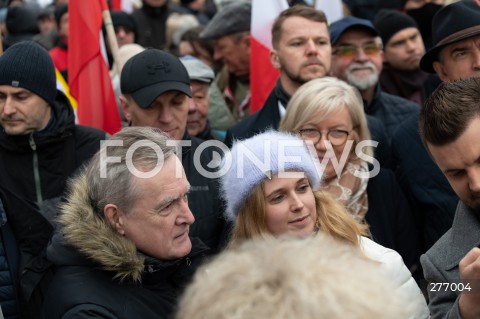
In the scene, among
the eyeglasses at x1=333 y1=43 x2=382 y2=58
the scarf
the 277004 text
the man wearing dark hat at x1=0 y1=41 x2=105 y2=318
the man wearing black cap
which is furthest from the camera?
the eyeglasses at x1=333 y1=43 x2=382 y2=58

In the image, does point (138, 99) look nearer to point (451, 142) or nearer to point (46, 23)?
point (451, 142)

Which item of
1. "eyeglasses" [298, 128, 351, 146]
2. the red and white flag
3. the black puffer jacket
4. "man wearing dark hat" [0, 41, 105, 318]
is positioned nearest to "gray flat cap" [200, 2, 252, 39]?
the red and white flag

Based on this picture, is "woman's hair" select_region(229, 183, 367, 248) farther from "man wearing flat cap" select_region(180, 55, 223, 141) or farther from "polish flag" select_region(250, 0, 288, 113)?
"polish flag" select_region(250, 0, 288, 113)

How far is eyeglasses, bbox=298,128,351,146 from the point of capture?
472 cm

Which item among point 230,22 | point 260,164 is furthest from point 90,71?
point 260,164

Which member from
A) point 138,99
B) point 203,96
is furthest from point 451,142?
point 203,96

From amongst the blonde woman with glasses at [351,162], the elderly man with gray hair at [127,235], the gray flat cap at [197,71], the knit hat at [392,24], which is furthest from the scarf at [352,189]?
the knit hat at [392,24]

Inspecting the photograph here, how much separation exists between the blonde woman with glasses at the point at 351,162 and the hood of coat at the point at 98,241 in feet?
5.22

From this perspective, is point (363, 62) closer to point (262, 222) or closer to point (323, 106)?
point (323, 106)

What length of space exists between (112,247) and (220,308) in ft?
4.64

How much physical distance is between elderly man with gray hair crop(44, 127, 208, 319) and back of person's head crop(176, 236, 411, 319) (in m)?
1.11

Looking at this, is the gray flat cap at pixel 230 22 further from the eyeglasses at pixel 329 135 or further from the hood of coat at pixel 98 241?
the hood of coat at pixel 98 241

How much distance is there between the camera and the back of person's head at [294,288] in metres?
1.99

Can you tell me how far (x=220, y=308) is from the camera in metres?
2.03
